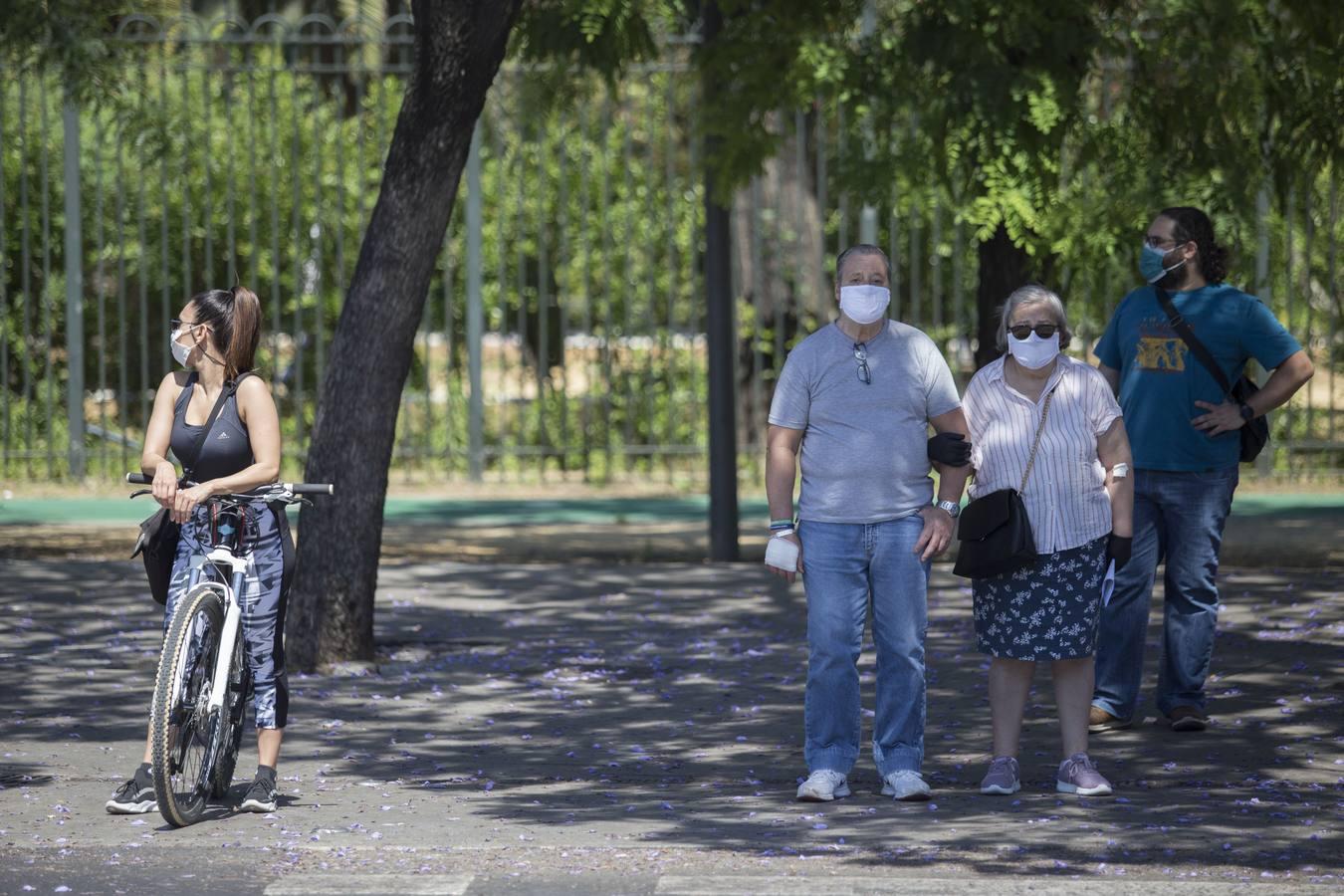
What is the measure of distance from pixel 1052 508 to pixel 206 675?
2697 mm

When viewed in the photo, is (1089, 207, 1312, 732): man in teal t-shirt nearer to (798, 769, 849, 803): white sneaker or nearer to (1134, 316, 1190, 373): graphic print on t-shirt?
(1134, 316, 1190, 373): graphic print on t-shirt

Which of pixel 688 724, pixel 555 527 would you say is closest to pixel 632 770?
pixel 688 724

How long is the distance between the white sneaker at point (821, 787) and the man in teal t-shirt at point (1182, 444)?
55.8 inches

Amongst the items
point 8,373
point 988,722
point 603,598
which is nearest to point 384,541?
point 603,598

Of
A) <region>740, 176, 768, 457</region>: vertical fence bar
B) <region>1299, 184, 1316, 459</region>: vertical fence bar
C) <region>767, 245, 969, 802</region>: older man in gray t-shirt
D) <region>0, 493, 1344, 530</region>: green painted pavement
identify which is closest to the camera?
<region>767, 245, 969, 802</region>: older man in gray t-shirt

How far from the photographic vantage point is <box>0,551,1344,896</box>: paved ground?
5.83 metres

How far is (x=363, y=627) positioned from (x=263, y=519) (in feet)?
8.21

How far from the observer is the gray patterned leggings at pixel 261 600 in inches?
263

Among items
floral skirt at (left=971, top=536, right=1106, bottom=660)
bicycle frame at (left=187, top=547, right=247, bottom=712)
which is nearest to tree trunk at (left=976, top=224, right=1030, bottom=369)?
floral skirt at (left=971, top=536, right=1106, bottom=660)

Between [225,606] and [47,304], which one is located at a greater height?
[47,304]

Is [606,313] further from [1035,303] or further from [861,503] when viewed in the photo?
[861,503]

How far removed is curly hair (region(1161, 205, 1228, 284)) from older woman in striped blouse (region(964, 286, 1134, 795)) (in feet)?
3.54

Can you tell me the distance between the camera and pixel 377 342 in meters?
9.15

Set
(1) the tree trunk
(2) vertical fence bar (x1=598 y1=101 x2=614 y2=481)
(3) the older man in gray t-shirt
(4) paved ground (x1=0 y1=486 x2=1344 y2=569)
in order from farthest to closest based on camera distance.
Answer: (2) vertical fence bar (x1=598 y1=101 x2=614 y2=481) → (4) paved ground (x1=0 y1=486 x2=1344 y2=569) → (1) the tree trunk → (3) the older man in gray t-shirt
